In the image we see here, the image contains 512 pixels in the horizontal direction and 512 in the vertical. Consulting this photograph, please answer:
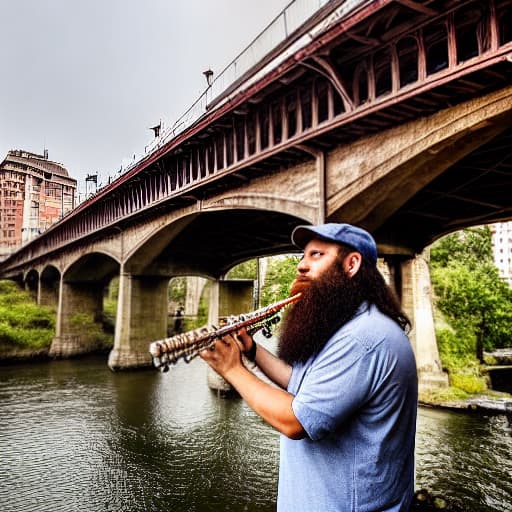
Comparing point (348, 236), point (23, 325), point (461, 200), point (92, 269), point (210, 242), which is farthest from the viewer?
point (92, 269)

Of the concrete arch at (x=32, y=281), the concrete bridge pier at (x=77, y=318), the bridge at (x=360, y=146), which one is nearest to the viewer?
the bridge at (x=360, y=146)

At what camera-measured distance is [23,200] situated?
68.8 meters

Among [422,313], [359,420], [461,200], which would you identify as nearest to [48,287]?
[422,313]

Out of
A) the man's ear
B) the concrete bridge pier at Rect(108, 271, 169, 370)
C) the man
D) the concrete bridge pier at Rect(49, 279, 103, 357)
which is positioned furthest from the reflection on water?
the concrete bridge pier at Rect(49, 279, 103, 357)

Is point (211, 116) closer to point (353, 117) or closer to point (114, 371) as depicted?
point (353, 117)

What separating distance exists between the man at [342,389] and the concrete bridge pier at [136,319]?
88.7 feet

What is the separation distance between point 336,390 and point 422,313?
18828 millimetres

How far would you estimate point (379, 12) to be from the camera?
8.02 metres

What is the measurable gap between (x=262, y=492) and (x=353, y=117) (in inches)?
365

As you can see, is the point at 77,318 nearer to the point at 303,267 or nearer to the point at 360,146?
the point at 360,146

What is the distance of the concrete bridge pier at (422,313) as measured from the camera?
1908cm

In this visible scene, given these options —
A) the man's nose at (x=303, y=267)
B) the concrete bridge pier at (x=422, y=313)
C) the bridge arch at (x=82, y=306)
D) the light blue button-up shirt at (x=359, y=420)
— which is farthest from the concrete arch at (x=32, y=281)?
the light blue button-up shirt at (x=359, y=420)

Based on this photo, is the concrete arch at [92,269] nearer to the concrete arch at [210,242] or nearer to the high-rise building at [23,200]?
the concrete arch at [210,242]

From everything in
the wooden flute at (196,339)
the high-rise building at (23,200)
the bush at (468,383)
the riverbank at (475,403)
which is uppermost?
the high-rise building at (23,200)
